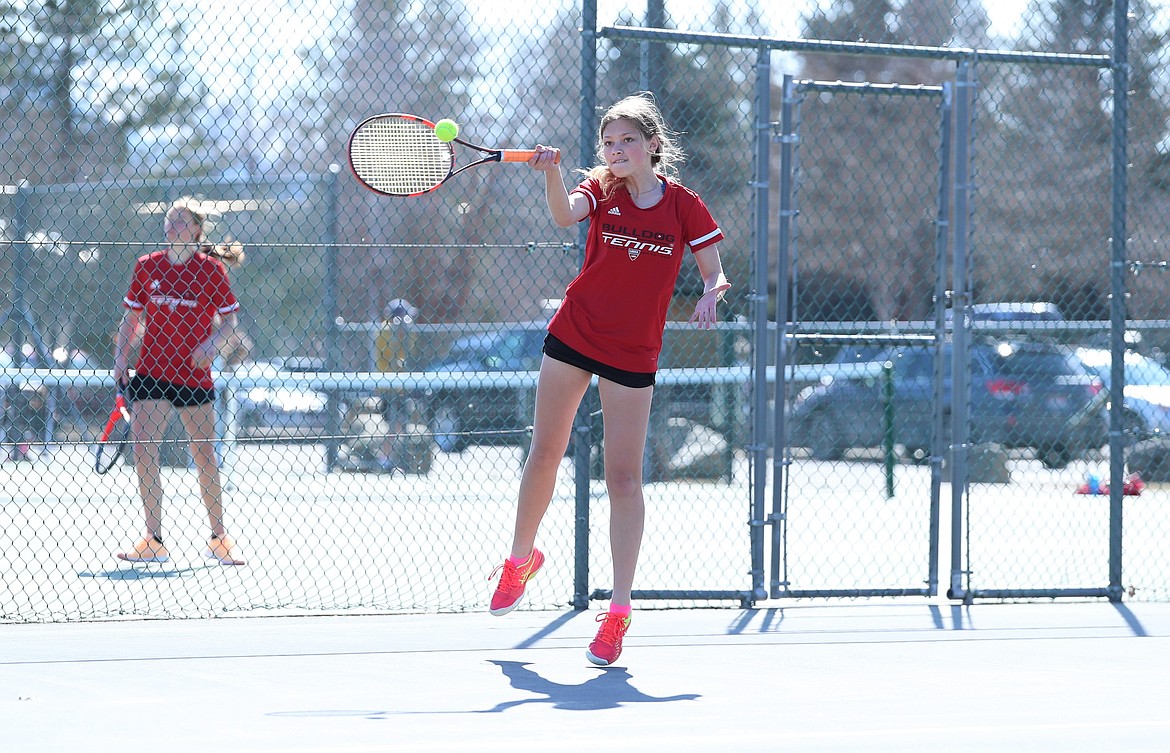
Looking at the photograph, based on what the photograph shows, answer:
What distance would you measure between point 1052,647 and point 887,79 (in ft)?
79.9

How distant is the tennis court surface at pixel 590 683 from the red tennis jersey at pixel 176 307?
1850 millimetres

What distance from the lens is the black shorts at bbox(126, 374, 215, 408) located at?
6.98 m

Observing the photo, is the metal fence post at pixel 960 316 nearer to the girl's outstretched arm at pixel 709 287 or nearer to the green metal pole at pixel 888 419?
the girl's outstretched arm at pixel 709 287

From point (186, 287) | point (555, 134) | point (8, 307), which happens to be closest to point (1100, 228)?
point (555, 134)

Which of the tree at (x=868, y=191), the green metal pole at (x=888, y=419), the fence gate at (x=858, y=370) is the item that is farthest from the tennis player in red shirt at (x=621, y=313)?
the tree at (x=868, y=191)

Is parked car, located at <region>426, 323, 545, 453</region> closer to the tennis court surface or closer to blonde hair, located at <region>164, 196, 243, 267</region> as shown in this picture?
blonde hair, located at <region>164, 196, 243, 267</region>

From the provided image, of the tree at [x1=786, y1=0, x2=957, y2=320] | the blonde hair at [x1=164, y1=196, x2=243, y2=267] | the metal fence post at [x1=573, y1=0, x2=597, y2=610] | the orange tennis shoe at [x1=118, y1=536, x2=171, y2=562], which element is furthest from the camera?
the tree at [x1=786, y1=0, x2=957, y2=320]

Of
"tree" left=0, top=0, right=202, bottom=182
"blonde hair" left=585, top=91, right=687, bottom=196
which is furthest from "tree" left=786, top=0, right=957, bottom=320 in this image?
"blonde hair" left=585, top=91, right=687, bottom=196

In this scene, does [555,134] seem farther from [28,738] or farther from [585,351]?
[28,738]

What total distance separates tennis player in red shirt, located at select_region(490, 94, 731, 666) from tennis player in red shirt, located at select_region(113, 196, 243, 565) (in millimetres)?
2624

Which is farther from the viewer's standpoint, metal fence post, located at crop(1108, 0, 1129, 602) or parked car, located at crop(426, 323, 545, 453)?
parked car, located at crop(426, 323, 545, 453)

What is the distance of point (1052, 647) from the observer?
5199 mm

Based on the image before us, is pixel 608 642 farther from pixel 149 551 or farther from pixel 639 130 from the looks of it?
pixel 149 551

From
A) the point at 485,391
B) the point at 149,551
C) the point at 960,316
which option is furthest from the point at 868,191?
the point at 149,551
